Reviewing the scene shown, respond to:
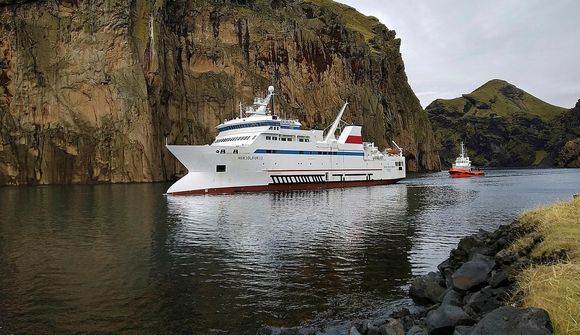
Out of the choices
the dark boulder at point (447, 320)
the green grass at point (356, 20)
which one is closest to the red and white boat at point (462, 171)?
the green grass at point (356, 20)

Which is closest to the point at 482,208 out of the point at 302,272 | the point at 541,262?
the point at 302,272

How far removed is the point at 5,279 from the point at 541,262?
52.9 ft

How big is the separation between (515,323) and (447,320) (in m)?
2.15

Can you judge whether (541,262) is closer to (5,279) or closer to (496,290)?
(496,290)

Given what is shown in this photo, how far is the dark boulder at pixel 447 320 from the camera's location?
328 inches

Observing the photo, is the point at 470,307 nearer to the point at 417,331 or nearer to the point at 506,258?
the point at 417,331

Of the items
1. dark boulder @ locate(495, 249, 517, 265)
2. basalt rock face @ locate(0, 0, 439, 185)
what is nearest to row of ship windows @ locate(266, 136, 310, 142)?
basalt rock face @ locate(0, 0, 439, 185)

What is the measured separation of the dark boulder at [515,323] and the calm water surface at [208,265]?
523 cm

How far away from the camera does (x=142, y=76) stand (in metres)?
81.2

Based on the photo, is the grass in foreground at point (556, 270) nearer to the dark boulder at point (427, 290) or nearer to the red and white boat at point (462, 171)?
the dark boulder at point (427, 290)

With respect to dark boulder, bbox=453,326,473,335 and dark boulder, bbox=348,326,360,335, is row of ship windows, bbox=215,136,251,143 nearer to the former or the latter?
dark boulder, bbox=348,326,360,335

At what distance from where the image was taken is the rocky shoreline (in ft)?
21.5

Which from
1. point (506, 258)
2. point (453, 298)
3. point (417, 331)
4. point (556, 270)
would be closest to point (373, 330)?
point (417, 331)

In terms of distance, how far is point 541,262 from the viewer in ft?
33.1
